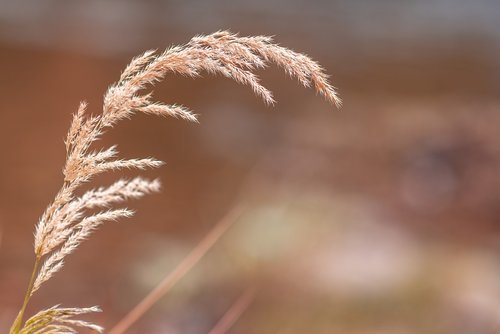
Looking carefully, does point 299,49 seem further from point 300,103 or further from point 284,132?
point 284,132

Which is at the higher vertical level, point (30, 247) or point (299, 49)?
point (299, 49)

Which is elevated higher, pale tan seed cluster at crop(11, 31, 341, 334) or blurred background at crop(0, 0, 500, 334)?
pale tan seed cluster at crop(11, 31, 341, 334)

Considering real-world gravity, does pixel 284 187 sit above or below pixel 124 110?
below

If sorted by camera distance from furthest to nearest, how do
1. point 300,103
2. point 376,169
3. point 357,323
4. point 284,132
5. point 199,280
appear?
point 300,103 → point 284,132 → point 376,169 → point 199,280 → point 357,323

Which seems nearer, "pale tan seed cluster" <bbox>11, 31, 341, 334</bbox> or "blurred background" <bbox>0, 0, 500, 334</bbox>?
"pale tan seed cluster" <bbox>11, 31, 341, 334</bbox>

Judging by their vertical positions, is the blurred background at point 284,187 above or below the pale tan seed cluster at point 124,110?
below

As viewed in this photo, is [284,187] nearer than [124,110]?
No

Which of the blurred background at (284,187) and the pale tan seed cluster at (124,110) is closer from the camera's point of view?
the pale tan seed cluster at (124,110)

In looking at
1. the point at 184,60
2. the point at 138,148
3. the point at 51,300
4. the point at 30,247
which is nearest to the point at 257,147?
the point at 138,148
